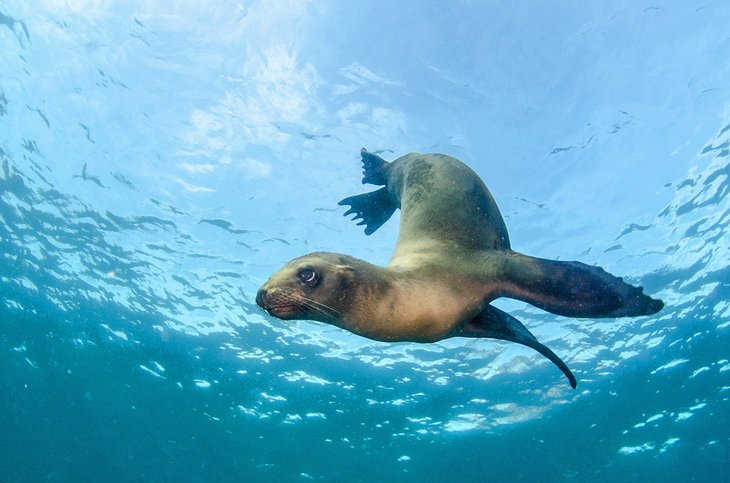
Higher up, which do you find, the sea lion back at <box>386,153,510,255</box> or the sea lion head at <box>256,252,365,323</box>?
the sea lion back at <box>386,153,510,255</box>

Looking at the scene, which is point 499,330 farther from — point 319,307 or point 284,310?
point 284,310

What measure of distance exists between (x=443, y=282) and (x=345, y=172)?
8.64 m

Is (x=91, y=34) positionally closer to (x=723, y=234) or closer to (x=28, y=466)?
(x=723, y=234)

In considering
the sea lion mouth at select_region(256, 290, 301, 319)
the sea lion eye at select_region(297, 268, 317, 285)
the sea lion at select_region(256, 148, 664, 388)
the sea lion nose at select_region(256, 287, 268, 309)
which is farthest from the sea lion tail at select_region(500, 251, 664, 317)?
the sea lion nose at select_region(256, 287, 268, 309)

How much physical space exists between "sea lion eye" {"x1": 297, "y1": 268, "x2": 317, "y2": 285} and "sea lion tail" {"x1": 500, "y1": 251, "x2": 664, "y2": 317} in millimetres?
1098

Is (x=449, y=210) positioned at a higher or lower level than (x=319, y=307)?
higher

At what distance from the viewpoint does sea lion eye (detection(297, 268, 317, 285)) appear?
2018 millimetres

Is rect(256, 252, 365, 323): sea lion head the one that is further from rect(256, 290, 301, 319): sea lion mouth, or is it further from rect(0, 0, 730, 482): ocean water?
rect(0, 0, 730, 482): ocean water

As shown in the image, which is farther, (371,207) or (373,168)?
(371,207)

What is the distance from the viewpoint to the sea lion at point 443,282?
205 cm

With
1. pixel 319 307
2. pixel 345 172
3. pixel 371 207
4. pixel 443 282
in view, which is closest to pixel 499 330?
pixel 443 282

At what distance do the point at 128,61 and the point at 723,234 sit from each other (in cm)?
1545

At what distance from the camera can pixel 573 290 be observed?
7.80 ft

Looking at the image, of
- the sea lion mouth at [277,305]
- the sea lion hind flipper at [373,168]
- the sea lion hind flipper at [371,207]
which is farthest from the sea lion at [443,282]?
the sea lion hind flipper at [371,207]
